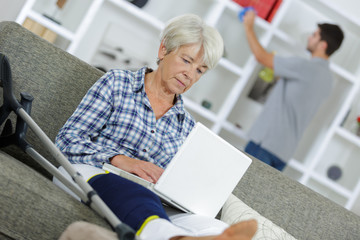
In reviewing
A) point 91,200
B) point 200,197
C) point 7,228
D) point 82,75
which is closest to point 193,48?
point 82,75

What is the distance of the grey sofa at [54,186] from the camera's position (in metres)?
1.41

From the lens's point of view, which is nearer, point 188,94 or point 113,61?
point 113,61

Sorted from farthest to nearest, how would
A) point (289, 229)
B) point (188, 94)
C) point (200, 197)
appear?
point (188, 94), point (289, 229), point (200, 197)

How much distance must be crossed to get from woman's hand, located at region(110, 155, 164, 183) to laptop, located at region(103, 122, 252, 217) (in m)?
0.04

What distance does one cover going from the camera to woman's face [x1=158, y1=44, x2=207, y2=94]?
1.97 m

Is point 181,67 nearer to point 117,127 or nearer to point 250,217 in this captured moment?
point 117,127

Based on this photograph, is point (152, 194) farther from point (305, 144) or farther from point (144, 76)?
point (305, 144)

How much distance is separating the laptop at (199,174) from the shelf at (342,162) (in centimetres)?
305

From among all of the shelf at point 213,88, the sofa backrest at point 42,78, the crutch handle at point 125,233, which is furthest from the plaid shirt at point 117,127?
the shelf at point 213,88

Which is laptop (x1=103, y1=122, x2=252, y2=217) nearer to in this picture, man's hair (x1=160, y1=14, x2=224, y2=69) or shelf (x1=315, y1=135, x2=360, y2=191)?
man's hair (x1=160, y1=14, x2=224, y2=69)

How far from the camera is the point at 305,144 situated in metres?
4.42

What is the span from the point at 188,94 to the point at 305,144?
3.81 ft

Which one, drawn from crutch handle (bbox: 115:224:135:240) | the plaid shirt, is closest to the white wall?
the plaid shirt

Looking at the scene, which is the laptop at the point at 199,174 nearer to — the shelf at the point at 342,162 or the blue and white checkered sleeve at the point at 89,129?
the blue and white checkered sleeve at the point at 89,129
